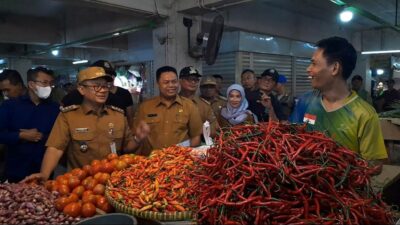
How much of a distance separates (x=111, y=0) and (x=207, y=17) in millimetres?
1900

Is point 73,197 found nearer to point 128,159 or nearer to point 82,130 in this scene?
point 128,159

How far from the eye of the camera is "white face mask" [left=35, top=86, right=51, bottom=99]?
3.10 m

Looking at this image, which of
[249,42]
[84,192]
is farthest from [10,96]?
[249,42]

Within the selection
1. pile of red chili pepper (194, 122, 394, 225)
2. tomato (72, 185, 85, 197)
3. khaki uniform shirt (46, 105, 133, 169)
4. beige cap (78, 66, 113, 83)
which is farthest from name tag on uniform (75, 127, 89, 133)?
pile of red chili pepper (194, 122, 394, 225)

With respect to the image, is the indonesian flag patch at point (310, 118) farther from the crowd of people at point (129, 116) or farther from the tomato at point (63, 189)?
the tomato at point (63, 189)

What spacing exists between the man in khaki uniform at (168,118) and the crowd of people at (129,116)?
10 mm

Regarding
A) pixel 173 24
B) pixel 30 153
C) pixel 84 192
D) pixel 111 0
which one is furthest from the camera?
pixel 173 24

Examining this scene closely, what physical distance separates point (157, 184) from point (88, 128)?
1.21m

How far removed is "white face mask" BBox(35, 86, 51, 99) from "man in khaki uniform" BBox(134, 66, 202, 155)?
884 millimetres

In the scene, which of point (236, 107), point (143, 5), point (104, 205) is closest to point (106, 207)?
point (104, 205)

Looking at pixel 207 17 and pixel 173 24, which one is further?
pixel 207 17

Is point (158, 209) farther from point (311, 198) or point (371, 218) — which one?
point (371, 218)

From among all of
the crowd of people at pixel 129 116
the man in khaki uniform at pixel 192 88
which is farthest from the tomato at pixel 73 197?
the man in khaki uniform at pixel 192 88

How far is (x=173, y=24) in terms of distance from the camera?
532 cm
